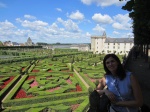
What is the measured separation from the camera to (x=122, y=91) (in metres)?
2.48

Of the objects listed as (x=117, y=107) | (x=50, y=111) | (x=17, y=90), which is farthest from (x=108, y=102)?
(x=17, y=90)

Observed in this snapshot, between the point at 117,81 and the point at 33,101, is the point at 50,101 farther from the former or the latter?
the point at 117,81

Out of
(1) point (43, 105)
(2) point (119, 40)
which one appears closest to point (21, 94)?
(1) point (43, 105)

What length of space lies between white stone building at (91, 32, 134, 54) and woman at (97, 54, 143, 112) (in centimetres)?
6958

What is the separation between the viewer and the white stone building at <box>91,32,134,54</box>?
244 feet

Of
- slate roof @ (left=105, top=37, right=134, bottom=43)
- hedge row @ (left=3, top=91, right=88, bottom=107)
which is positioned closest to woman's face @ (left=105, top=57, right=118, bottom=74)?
hedge row @ (left=3, top=91, right=88, bottom=107)

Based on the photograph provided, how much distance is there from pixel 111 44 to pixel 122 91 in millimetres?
74960

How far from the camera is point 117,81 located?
2559 millimetres

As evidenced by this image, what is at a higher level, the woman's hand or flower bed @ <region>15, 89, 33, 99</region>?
the woman's hand

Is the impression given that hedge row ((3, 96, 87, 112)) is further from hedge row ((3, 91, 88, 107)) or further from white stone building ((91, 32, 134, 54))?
white stone building ((91, 32, 134, 54))

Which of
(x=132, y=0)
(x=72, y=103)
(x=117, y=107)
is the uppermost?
(x=132, y=0)

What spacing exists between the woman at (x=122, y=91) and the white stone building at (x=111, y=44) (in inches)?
2740

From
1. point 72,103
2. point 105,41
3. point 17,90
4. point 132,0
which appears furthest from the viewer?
point 105,41

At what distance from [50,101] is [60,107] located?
1.18 meters
